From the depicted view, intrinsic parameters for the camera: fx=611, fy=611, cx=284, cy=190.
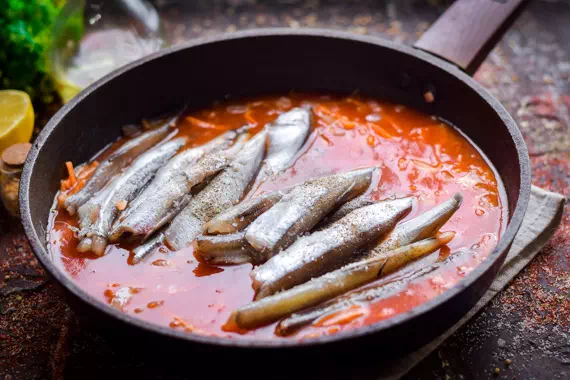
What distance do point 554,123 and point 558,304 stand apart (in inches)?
64.2

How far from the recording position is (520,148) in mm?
2887

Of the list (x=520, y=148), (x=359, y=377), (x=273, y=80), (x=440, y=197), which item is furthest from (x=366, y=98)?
(x=359, y=377)

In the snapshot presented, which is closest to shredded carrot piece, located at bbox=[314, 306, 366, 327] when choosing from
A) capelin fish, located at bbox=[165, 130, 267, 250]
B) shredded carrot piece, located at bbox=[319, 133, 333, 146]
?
capelin fish, located at bbox=[165, 130, 267, 250]

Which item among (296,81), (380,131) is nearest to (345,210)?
(380,131)

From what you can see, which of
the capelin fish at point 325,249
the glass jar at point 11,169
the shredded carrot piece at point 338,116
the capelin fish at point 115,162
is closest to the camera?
the capelin fish at point 325,249

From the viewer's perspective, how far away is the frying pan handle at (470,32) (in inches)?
140

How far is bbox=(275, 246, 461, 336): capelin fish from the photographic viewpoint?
8.13 feet

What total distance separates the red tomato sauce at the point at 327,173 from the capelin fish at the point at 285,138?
61 millimetres

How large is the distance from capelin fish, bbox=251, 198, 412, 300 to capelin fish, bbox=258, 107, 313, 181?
0.66 meters

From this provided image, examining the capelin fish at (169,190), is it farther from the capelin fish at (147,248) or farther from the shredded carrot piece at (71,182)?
the shredded carrot piece at (71,182)

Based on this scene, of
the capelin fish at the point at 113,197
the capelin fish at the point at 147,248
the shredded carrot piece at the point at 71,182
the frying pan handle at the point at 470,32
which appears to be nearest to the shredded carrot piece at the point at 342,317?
the capelin fish at the point at 147,248

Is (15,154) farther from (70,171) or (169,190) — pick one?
(169,190)

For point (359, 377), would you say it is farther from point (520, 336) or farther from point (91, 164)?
point (91, 164)

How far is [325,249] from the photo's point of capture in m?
2.70
